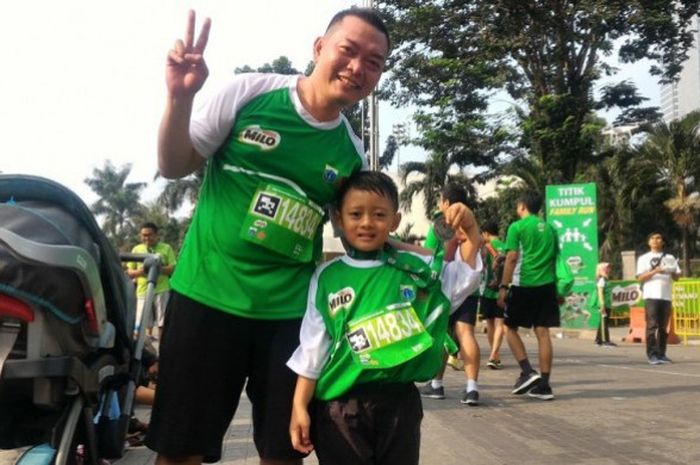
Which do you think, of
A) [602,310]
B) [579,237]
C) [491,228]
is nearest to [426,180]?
[579,237]

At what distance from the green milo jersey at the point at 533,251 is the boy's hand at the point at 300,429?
5.78 meters

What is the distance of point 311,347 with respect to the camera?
9.19 ft

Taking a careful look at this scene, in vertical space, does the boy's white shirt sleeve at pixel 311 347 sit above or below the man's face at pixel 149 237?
below

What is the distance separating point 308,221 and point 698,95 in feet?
319

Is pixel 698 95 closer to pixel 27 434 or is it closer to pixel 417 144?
pixel 417 144

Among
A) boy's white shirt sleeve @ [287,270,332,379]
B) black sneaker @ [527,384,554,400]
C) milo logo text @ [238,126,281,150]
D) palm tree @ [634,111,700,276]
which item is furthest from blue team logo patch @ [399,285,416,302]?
palm tree @ [634,111,700,276]

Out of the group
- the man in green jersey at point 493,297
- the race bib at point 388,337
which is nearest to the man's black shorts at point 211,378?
the race bib at point 388,337

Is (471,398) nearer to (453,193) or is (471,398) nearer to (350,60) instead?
(453,193)

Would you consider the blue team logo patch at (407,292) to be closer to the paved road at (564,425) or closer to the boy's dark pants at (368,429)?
the boy's dark pants at (368,429)

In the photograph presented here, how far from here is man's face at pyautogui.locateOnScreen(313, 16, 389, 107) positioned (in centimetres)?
291

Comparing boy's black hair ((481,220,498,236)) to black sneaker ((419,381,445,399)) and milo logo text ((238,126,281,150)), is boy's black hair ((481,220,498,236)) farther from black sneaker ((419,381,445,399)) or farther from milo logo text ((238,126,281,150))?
milo logo text ((238,126,281,150))

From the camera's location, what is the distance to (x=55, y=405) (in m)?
2.77

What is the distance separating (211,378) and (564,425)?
4269mm

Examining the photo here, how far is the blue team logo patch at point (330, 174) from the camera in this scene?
2.96 metres
